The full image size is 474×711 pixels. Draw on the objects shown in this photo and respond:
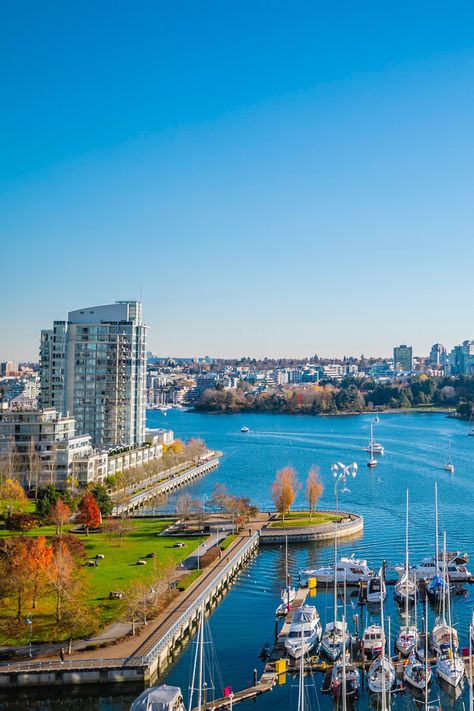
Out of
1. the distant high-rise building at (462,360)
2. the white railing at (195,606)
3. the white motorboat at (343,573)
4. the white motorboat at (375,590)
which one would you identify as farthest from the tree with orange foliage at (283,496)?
the distant high-rise building at (462,360)

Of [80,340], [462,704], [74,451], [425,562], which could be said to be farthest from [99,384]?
[462,704]

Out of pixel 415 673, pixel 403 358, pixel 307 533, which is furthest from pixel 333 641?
pixel 403 358

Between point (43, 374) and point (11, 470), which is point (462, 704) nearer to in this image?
point (11, 470)

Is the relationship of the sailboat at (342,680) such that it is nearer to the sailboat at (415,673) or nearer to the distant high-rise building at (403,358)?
the sailboat at (415,673)

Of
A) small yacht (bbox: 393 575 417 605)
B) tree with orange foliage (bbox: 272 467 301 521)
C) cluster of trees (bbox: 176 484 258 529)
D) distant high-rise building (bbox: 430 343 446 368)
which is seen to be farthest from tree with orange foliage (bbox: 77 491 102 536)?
distant high-rise building (bbox: 430 343 446 368)

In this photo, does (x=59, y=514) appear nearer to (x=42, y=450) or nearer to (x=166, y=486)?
(x=42, y=450)
